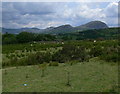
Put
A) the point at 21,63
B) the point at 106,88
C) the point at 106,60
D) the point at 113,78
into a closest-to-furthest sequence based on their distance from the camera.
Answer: the point at 106,88 → the point at 113,78 → the point at 106,60 → the point at 21,63

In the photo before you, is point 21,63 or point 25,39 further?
point 25,39

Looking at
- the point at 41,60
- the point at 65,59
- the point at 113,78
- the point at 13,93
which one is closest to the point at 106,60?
the point at 65,59

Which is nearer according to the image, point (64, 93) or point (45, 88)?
point (64, 93)

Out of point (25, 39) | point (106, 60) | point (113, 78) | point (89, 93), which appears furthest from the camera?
point (25, 39)

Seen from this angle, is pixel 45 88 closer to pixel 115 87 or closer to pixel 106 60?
pixel 115 87

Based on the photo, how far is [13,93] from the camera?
5.38 m

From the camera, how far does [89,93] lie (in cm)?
519

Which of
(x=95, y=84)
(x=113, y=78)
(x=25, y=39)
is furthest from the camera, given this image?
(x=25, y=39)

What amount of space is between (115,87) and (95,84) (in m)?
0.74

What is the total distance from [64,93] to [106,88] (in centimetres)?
147

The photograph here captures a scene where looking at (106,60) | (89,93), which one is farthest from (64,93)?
(106,60)

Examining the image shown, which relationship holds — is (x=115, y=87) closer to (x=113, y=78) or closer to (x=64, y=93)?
(x=113, y=78)

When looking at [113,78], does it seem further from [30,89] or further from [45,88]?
[30,89]

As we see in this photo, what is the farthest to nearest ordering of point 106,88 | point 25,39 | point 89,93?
1. point 25,39
2. point 106,88
3. point 89,93
